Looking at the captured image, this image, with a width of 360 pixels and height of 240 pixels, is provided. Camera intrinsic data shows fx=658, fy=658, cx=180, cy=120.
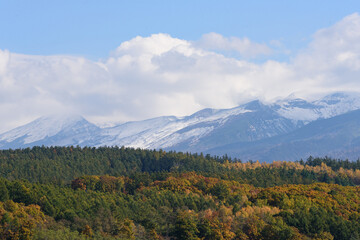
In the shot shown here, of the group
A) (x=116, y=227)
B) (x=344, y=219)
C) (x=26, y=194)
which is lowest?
(x=344, y=219)

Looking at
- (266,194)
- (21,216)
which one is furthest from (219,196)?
(21,216)

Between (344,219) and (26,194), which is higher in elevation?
(26,194)

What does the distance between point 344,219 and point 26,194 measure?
80.5 meters

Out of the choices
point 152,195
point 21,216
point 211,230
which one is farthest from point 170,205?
point 21,216

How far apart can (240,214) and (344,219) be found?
27993 millimetres

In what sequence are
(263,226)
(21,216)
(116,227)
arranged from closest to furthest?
(21,216) < (116,227) < (263,226)

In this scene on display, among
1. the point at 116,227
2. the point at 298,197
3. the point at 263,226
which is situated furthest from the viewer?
the point at 298,197

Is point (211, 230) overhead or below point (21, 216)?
below

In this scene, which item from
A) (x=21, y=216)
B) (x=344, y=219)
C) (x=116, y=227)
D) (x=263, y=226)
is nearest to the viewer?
(x=21, y=216)

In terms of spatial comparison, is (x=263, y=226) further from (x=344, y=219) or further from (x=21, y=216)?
(x=21, y=216)

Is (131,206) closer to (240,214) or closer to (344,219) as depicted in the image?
(240,214)

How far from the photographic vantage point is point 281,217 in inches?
6496

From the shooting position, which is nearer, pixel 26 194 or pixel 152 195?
pixel 26 194

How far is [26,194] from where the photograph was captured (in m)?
156
